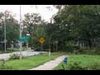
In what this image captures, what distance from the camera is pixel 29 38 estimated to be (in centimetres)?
789

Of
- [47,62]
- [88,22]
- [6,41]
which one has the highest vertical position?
[88,22]

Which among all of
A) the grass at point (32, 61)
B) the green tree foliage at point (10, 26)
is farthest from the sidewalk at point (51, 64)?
the green tree foliage at point (10, 26)

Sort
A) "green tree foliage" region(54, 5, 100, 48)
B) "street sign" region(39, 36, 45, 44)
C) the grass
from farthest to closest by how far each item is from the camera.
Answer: the grass, "green tree foliage" region(54, 5, 100, 48), "street sign" region(39, 36, 45, 44)

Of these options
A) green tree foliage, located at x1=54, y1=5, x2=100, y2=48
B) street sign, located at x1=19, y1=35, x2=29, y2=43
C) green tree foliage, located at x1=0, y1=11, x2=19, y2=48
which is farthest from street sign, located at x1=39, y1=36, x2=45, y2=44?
green tree foliage, located at x1=0, y1=11, x2=19, y2=48

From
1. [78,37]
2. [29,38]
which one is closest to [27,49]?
[29,38]

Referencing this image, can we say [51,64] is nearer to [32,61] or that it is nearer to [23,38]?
[32,61]

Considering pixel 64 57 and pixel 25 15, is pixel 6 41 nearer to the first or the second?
pixel 25 15

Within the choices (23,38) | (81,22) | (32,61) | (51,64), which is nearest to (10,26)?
(23,38)

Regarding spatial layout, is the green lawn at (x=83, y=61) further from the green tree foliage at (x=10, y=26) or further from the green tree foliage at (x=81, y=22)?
the green tree foliage at (x=10, y=26)

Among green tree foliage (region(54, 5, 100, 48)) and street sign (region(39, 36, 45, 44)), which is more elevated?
green tree foliage (region(54, 5, 100, 48))

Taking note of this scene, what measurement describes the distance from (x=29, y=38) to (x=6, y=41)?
0.68 metres

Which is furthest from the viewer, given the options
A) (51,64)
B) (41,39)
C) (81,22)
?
(51,64)

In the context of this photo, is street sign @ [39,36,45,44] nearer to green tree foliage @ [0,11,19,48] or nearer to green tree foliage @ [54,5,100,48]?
green tree foliage @ [54,5,100,48]
